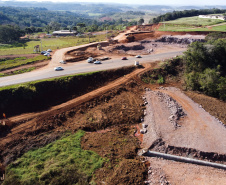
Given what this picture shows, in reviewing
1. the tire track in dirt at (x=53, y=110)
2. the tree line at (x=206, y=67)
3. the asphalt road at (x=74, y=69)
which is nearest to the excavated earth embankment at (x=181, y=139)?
the tree line at (x=206, y=67)

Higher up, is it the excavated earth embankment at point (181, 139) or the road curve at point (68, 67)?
the road curve at point (68, 67)

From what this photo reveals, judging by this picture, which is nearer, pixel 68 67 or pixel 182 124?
pixel 182 124

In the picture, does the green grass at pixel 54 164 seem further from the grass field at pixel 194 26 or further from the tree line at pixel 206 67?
the grass field at pixel 194 26

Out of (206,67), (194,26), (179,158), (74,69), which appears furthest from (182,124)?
(194,26)

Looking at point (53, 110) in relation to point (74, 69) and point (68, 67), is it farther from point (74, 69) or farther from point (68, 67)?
point (68, 67)

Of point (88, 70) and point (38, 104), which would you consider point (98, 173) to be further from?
point (88, 70)

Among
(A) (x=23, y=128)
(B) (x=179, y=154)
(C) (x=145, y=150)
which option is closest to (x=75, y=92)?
(A) (x=23, y=128)

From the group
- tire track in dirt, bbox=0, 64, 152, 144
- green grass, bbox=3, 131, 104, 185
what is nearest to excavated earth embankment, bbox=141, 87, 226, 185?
green grass, bbox=3, 131, 104, 185
